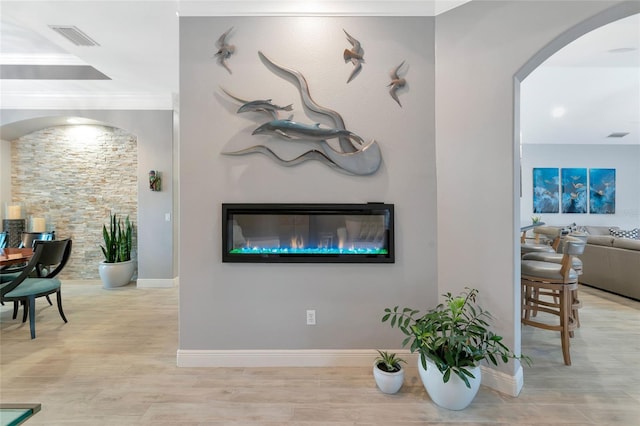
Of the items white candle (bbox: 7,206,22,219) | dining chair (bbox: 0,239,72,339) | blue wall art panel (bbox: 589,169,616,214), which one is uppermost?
blue wall art panel (bbox: 589,169,616,214)

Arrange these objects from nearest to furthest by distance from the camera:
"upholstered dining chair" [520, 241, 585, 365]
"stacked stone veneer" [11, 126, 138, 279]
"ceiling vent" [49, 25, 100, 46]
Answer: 1. "upholstered dining chair" [520, 241, 585, 365]
2. "ceiling vent" [49, 25, 100, 46]
3. "stacked stone veneer" [11, 126, 138, 279]

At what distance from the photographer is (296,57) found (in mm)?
2361

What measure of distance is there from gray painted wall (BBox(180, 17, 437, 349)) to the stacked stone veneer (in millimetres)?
3362

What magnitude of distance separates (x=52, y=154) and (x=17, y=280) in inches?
120

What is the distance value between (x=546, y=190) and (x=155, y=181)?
8165 millimetres

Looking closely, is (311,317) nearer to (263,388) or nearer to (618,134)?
(263,388)

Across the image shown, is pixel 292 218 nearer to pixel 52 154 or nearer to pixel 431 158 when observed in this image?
pixel 431 158

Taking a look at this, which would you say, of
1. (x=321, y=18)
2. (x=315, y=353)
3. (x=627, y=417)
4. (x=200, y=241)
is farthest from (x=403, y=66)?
(x=627, y=417)

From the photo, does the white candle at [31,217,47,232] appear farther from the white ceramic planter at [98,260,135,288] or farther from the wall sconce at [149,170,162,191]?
the wall sconce at [149,170,162,191]

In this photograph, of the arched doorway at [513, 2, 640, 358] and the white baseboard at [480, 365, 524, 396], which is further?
the white baseboard at [480, 365, 524, 396]

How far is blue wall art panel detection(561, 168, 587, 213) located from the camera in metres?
7.16

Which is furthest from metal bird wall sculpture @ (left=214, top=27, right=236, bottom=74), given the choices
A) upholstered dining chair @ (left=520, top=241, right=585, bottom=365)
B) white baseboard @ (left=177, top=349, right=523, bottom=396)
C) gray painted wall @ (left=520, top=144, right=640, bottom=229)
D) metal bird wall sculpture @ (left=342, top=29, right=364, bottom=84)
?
gray painted wall @ (left=520, top=144, right=640, bottom=229)

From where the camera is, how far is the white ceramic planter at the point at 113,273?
179 inches

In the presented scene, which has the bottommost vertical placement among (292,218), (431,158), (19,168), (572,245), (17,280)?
(17,280)
